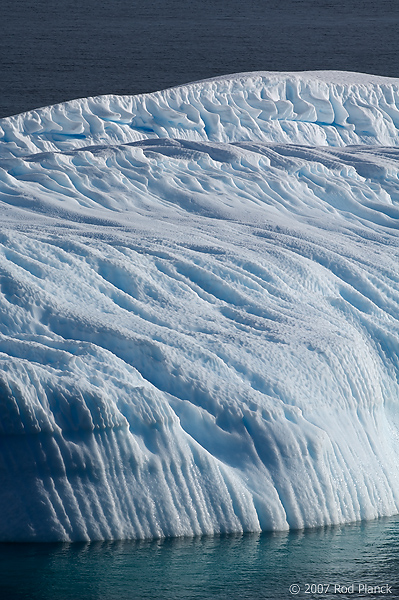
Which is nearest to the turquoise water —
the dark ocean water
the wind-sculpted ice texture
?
the wind-sculpted ice texture

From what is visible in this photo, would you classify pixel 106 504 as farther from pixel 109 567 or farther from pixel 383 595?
pixel 383 595

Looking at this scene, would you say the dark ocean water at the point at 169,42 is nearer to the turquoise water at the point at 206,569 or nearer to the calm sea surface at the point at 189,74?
the calm sea surface at the point at 189,74

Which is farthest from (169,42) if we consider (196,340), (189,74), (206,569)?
(206,569)

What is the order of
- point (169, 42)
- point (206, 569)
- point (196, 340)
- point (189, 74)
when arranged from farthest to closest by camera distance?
point (169, 42) < point (189, 74) < point (196, 340) < point (206, 569)

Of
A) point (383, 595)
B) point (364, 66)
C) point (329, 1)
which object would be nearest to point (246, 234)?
point (383, 595)

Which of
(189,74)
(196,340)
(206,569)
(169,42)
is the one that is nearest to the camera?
(206,569)

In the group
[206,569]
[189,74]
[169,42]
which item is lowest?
[206,569]

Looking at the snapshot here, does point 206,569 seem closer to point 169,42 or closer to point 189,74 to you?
point 189,74
